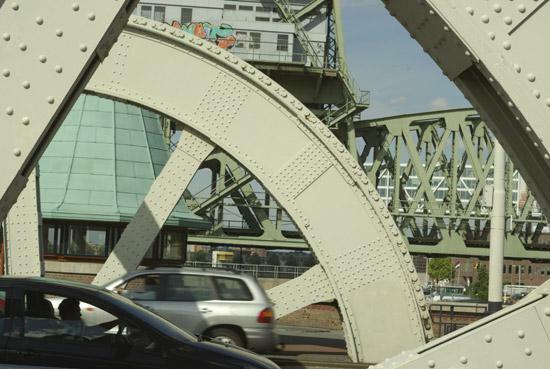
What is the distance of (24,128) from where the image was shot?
13.9ft

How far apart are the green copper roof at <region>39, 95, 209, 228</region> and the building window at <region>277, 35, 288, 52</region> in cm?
2199

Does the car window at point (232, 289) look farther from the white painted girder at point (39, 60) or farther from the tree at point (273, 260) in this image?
the tree at point (273, 260)

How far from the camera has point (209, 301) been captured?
49.9 feet

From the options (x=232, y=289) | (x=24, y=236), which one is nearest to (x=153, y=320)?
(x=232, y=289)

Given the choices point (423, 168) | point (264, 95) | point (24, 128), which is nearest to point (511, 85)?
point (24, 128)

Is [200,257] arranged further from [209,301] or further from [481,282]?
[209,301]

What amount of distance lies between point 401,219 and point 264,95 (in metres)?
37.8

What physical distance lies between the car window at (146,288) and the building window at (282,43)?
111 feet

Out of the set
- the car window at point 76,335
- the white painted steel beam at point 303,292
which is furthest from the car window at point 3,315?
the white painted steel beam at point 303,292

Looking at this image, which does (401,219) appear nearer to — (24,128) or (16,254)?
(16,254)

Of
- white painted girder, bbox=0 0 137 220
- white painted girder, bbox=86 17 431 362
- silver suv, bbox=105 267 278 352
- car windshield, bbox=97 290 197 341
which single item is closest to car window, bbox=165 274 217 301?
silver suv, bbox=105 267 278 352

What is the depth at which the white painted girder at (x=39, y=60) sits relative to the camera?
4215mm

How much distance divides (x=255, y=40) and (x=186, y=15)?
3602 millimetres

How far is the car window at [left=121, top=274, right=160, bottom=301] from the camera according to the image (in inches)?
596
